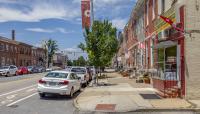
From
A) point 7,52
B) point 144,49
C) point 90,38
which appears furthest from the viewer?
point 7,52

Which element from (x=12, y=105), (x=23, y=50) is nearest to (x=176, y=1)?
(x=12, y=105)

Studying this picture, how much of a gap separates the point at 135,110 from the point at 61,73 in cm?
739

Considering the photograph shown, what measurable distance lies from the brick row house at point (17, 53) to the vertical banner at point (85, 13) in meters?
51.7

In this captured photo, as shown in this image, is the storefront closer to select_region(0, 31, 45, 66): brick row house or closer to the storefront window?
→ the storefront window

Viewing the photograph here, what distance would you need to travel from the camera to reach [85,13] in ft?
90.4

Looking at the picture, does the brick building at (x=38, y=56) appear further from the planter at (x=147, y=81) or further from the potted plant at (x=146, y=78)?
the planter at (x=147, y=81)

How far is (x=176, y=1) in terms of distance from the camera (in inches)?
656

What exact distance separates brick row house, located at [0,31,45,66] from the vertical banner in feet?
170

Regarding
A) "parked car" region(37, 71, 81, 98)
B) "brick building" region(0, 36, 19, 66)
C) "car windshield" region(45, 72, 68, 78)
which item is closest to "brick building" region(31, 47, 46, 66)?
"brick building" region(0, 36, 19, 66)

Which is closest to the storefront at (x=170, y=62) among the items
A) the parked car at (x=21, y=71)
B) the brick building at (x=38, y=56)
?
the parked car at (x=21, y=71)

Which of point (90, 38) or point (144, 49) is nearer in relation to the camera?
point (90, 38)

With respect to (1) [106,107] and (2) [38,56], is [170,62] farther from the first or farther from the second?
(2) [38,56]

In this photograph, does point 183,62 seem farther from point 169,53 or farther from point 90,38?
point 90,38

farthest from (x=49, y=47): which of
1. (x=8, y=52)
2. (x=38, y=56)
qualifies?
(x=8, y=52)
